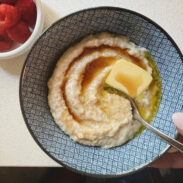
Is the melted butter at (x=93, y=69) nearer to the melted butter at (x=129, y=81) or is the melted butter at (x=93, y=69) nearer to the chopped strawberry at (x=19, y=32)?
the melted butter at (x=129, y=81)

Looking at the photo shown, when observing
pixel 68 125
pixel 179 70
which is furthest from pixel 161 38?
pixel 68 125

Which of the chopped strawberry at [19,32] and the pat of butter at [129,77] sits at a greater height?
the chopped strawberry at [19,32]

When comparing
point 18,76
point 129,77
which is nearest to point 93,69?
point 129,77

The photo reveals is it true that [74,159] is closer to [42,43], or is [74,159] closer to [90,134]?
[90,134]

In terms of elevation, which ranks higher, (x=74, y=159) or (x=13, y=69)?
(x=13, y=69)

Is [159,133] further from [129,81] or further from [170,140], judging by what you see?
[129,81]

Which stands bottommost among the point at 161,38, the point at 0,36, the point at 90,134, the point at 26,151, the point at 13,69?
the point at 26,151

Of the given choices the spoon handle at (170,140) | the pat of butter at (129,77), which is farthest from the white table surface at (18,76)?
the spoon handle at (170,140)
